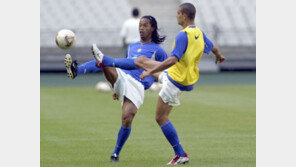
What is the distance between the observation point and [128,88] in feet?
30.0

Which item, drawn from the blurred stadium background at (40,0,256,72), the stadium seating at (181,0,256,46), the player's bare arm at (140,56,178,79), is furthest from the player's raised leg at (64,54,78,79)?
the stadium seating at (181,0,256,46)

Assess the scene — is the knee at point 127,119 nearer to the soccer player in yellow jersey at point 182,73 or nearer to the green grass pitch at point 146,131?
the soccer player in yellow jersey at point 182,73

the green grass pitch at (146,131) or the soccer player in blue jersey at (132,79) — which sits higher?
the soccer player in blue jersey at (132,79)

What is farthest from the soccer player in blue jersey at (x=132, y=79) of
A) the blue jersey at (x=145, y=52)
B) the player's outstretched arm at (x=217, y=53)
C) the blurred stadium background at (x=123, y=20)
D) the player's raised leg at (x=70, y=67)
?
the blurred stadium background at (x=123, y=20)

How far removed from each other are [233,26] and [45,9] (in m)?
9.56

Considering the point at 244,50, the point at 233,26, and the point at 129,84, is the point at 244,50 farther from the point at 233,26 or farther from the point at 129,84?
the point at 129,84

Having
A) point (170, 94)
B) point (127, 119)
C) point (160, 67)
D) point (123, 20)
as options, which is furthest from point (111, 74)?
point (123, 20)

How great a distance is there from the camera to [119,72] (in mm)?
9242

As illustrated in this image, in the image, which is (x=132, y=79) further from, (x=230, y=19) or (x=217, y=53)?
(x=230, y=19)

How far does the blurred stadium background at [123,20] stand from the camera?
28016 mm

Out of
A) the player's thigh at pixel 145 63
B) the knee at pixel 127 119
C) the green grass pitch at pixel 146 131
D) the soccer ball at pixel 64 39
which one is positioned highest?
the soccer ball at pixel 64 39

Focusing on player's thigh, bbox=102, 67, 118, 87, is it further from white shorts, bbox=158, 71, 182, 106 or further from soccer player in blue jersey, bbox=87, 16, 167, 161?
white shorts, bbox=158, 71, 182, 106

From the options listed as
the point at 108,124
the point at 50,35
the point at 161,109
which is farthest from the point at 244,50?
the point at 161,109

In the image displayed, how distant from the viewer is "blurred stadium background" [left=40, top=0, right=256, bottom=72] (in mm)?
28016
